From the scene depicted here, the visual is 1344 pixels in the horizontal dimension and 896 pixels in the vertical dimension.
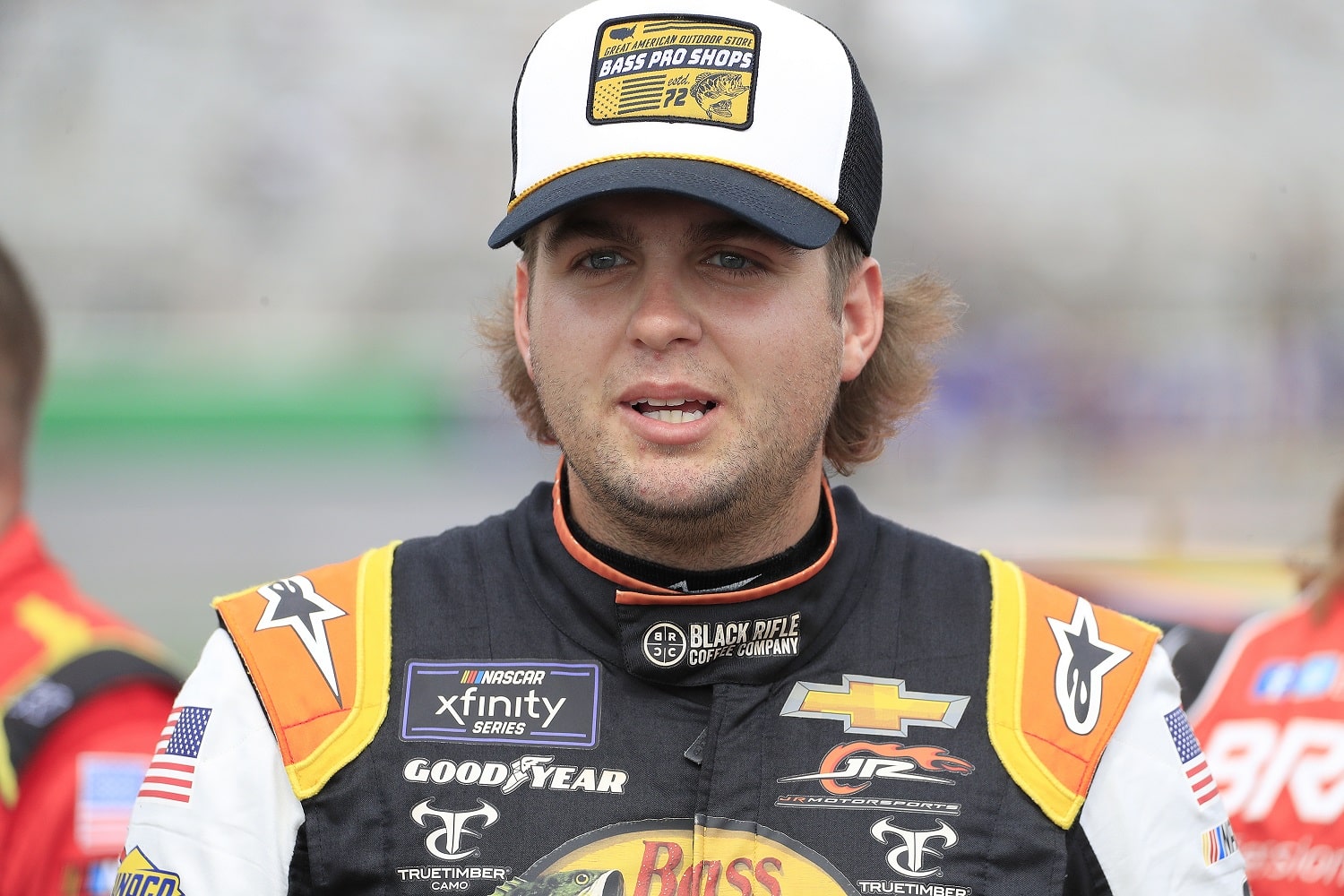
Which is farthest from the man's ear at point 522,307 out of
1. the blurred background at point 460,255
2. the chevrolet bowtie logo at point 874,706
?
the blurred background at point 460,255

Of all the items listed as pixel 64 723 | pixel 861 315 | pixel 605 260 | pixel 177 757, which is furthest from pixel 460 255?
pixel 177 757

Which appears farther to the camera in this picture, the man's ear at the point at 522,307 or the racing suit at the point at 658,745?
the man's ear at the point at 522,307

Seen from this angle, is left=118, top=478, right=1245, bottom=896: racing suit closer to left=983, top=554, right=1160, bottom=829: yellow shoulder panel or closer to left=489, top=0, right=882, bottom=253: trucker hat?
left=983, top=554, right=1160, bottom=829: yellow shoulder panel

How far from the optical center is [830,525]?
6.45 ft

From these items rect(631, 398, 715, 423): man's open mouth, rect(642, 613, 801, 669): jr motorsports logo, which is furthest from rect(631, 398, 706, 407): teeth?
rect(642, 613, 801, 669): jr motorsports logo

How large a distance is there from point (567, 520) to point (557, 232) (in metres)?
0.37

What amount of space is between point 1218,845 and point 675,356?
2.76 ft

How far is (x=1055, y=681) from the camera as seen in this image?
184 cm

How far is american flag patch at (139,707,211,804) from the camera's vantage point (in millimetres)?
1664

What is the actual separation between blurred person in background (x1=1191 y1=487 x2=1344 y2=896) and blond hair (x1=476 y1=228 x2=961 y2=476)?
30.3 inches

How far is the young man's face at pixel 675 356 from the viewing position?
171 cm

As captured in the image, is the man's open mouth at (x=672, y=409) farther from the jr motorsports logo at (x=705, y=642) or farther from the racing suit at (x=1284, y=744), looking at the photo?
the racing suit at (x=1284, y=744)

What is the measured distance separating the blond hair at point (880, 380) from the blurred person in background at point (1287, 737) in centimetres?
77

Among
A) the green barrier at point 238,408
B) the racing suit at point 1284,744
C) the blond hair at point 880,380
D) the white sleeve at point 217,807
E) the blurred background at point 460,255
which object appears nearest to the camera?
the white sleeve at point 217,807
